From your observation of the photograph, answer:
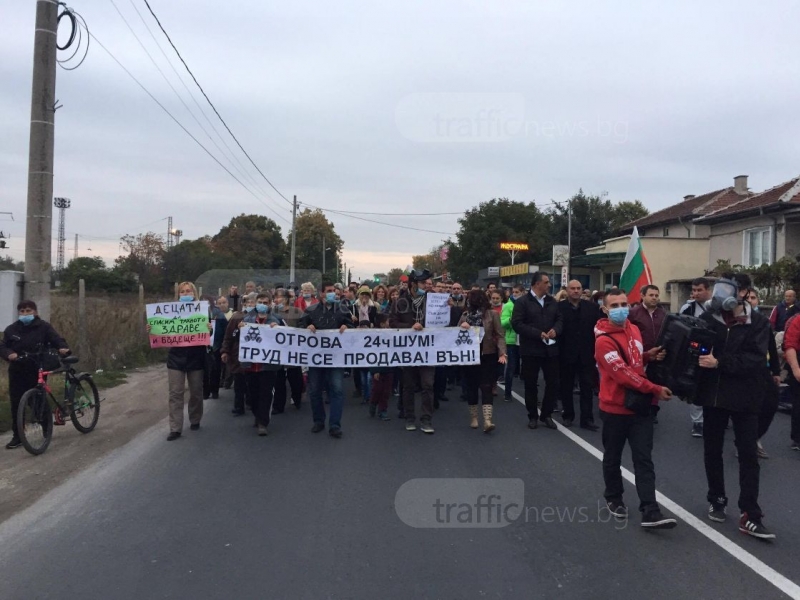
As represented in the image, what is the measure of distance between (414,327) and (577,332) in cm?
231

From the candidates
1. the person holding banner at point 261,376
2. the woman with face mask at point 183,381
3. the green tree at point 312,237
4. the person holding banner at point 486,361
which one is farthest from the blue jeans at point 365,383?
the green tree at point 312,237

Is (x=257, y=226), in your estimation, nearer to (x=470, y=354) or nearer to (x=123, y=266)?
(x=123, y=266)

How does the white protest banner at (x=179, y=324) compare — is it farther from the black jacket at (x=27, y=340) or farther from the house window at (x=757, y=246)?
→ the house window at (x=757, y=246)

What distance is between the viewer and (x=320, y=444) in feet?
26.9

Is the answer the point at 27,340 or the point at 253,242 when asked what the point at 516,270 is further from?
the point at 27,340

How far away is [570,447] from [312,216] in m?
66.2

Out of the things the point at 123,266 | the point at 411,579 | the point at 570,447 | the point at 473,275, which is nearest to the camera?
the point at 411,579

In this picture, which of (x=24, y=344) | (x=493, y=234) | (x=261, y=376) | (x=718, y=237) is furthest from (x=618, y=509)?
(x=493, y=234)

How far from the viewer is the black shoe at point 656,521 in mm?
5176

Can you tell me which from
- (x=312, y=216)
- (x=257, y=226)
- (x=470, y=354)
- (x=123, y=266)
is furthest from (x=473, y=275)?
(x=470, y=354)

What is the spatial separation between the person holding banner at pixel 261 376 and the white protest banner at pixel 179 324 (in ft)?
1.71

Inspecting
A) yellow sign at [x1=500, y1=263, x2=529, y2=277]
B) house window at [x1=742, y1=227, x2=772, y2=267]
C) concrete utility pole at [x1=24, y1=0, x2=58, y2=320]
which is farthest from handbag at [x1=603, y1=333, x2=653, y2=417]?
yellow sign at [x1=500, y1=263, x2=529, y2=277]

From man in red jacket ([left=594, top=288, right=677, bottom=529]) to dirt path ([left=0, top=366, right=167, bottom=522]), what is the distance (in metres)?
5.10

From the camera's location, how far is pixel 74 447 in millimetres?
8305
